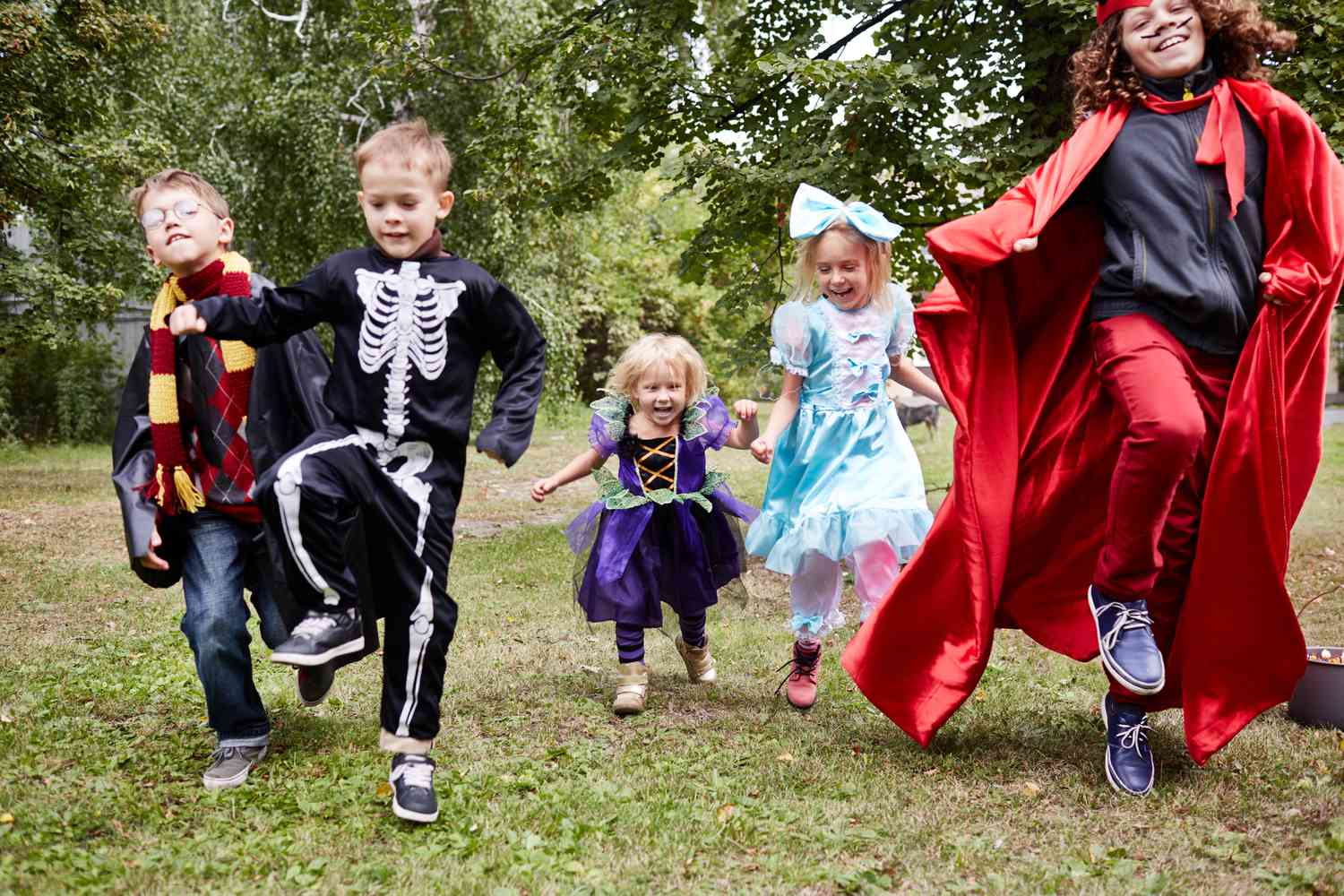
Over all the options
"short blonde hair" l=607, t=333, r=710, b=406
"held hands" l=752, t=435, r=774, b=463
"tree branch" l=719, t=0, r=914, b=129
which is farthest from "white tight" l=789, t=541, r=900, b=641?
"tree branch" l=719, t=0, r=914, b=129

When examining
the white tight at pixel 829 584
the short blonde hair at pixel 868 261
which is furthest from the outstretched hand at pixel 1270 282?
the white tight at pixel 829 584

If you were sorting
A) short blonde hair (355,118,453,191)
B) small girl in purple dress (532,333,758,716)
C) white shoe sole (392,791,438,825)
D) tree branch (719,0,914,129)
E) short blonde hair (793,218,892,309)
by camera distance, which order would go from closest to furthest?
white shoe sole (392,791,438,825) < short blonde hair (355,118,453,191) < short blonde hair (793,218,892,309) < small girl in purple dress (532,333,758,716) < tree branch (719,0,914,129)

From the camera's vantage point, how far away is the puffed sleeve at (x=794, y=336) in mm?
5027

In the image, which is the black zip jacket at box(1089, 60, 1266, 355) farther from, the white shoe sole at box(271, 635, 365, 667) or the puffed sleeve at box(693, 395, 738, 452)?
the white shoe sole at box(271, 635, 365, 667)

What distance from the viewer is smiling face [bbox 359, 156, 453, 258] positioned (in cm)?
356

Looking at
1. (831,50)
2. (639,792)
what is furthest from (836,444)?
(831,50)

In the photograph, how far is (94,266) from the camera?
15602mm

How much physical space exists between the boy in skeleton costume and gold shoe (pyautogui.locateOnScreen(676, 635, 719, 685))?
181cm

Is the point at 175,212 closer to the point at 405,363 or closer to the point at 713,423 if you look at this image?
the point at 405,363

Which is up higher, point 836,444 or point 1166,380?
point 1166,380

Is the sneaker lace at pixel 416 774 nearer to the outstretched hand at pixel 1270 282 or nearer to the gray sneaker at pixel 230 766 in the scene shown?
the gray sneaker at pixel 230 766

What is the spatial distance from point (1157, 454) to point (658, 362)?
2.14m

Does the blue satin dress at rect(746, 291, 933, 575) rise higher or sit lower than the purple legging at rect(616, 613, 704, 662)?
higher

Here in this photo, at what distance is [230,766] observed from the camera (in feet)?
12.8
